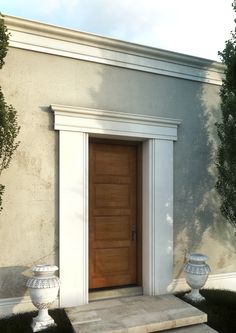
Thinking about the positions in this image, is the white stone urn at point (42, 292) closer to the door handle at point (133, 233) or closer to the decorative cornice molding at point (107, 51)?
the door handle at point (133, 233)

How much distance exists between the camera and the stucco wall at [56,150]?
11.6ft

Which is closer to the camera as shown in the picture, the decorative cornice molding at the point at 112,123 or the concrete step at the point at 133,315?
the concrete step at the point at 133,315

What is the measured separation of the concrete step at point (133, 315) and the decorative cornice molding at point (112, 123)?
7.00ft

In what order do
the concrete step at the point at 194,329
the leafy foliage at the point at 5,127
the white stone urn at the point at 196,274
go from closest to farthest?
the leafy foliage at the point at 5,127 → the concrete step at the point at 194,329 → the white stone urn at the point at 196,274

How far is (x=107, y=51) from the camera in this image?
13.3 ft

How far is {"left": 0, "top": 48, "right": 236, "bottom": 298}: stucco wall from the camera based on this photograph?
3.55m

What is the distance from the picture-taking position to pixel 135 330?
3123mm

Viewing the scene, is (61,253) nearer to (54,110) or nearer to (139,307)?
(139,307)

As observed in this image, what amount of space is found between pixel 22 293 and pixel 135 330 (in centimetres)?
136

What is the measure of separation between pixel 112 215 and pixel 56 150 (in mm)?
1207

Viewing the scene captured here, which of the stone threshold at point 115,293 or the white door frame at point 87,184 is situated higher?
the white door frame at point 87,184

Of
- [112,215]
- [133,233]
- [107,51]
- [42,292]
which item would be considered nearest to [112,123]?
[107,51]

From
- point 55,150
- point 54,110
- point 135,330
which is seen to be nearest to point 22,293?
point 135,330

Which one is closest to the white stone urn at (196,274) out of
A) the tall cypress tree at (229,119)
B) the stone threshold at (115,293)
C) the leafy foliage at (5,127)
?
the stone threshold at (115,293)
